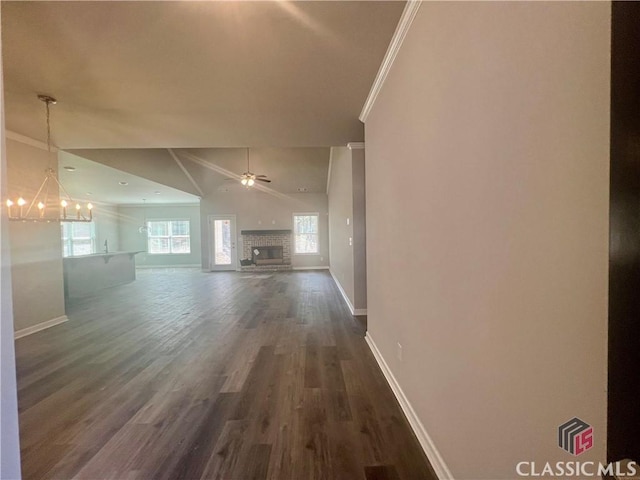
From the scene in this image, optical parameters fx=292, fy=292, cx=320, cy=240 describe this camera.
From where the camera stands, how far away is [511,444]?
990 millimetres

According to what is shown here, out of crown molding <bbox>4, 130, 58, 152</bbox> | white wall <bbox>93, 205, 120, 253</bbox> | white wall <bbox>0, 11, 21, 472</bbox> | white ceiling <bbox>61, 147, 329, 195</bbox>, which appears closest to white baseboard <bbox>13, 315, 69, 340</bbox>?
crown molding <bbox>4, 130, 58, 152</bbox>

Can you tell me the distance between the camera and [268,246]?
35.4 ft

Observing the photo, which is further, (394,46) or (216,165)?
(216,165)

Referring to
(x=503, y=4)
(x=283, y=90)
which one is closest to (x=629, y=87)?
(x=503, y=4)

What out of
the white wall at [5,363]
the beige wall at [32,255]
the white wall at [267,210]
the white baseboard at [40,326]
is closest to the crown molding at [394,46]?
the white wall at [5,363]

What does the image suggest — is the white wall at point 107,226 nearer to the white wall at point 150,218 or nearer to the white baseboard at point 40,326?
the white wall at point 150,218

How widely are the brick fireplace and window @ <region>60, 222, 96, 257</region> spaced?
6561mm

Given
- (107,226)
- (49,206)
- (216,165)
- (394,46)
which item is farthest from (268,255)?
(394,46)

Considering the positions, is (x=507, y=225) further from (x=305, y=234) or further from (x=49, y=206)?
(x=305, y=234)

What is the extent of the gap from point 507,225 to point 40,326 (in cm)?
573

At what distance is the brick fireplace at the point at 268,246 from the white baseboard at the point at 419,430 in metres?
8.29

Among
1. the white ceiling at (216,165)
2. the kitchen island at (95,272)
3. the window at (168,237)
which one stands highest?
the white ceiling at (216,165)

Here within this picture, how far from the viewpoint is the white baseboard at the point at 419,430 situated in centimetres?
152

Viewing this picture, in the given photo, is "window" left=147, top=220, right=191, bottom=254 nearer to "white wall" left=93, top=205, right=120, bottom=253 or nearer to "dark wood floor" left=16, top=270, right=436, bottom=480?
"white wall" left=93, top=205, right=120, bottom=253
